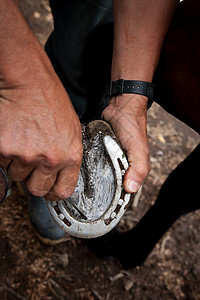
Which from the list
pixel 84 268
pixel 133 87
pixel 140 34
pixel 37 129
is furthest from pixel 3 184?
pixel 84 268

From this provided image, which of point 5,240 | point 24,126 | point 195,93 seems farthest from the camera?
point 5,240

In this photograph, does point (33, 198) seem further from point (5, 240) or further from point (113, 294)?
point (113, 294)

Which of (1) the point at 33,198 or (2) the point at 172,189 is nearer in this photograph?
(2) the point at 172,189

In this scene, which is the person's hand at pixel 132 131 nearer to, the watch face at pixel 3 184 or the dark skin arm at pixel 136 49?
the dark skin arm at pixel 136 49

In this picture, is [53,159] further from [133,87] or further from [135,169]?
[133,87]

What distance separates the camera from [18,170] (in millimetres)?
763

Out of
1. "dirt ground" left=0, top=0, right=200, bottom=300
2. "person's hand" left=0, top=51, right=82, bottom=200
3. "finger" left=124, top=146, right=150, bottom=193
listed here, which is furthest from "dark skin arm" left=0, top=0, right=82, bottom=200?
"dirt ground" left=0, top=0, right=200, bottom=300

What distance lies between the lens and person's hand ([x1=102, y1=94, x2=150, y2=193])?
35.0 inches

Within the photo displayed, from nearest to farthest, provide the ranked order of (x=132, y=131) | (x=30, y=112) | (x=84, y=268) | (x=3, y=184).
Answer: (x=30, y=112), (x=3, y=184), (x=132, y=131), (x=84, y=268)

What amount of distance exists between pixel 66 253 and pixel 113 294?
316 millimetres

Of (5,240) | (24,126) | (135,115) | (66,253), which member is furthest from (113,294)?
(24,126)

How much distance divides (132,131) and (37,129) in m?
0.35

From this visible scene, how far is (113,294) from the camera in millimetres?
1478

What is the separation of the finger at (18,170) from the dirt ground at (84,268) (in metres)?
0.80
